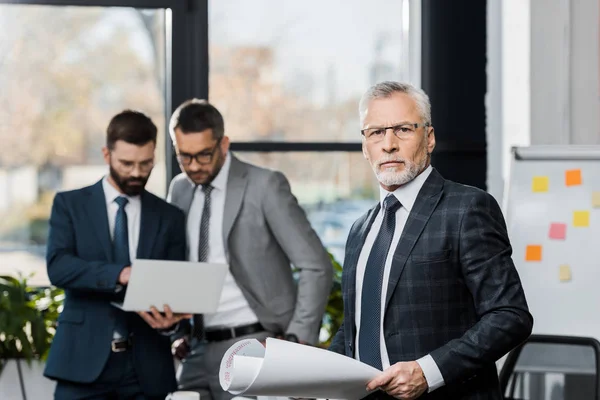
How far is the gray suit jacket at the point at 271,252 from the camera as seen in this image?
11.6ft

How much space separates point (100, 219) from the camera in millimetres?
3422

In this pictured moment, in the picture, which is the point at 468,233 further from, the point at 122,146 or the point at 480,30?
the point at 480,30

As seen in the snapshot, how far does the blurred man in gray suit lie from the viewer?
3508mm

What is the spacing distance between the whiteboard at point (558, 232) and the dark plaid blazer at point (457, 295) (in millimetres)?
Answer: 1653

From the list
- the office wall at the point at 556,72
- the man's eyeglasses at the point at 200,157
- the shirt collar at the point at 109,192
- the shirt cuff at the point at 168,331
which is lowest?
the shirt cuff at the point at 168,331

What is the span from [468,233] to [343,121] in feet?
10.6

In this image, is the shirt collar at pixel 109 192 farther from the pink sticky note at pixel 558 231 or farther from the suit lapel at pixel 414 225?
the pink sticky note at pixel 558 231

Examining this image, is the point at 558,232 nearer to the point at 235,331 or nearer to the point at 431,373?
the point at 235,331

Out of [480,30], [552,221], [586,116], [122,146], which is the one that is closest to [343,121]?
[480,30]

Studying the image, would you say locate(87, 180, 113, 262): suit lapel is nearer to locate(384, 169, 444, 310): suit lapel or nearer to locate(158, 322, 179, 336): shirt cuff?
locate(158, 322, 179, 336): shirt cuff

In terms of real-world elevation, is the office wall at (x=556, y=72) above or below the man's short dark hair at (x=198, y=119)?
above

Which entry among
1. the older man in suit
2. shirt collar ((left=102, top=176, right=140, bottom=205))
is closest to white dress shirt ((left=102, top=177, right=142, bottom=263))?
shirt collar ((left=102, top=176, right=140, bottom=205))

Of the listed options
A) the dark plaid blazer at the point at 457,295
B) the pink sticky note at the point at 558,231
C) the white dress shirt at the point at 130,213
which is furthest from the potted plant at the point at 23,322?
the dark plaid blazer at the point at 457,295

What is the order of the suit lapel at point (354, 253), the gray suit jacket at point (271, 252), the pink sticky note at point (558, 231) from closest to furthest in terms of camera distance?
the suit lapel at point (354, 253) < the gray suit jacket at point (271, 252) < the pink sticky note at point (558, 231)
